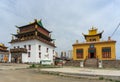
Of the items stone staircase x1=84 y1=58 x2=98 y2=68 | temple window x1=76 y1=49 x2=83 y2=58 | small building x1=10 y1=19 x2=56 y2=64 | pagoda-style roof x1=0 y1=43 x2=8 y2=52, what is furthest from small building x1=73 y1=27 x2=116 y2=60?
pagoda-style roof x1=0 y1=43 x2=8 y2=52

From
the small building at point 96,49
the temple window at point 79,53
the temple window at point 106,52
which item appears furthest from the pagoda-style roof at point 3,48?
the temple window at point 106,52

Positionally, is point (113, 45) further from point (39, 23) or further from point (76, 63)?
point (39, 23)

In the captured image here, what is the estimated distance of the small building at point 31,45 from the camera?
134 feet

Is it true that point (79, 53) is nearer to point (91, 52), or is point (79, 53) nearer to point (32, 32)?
point (91, 52)

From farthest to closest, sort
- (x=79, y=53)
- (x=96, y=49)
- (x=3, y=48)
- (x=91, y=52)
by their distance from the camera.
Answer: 1. (x=3, y=48)
2. (x=79, y=53)
3. (x=91, y=52)
4. (x=96, y=49)

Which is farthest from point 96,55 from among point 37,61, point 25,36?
point 25,36

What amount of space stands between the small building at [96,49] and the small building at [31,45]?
7.94 meters

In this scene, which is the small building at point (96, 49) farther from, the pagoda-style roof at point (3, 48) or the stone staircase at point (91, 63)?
the pagoda-style roof at point (3, 48)

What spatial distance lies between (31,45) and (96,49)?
1692 cm

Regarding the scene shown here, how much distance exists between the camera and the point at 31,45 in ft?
138

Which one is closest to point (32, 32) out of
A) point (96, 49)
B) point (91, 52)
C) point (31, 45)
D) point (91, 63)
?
point (31, 45)

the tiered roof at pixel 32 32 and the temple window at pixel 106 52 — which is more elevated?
the tiered roof at pixel 32 32

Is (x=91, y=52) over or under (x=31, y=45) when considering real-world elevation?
under

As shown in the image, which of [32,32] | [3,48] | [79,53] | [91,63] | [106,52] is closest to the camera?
[91,63]
